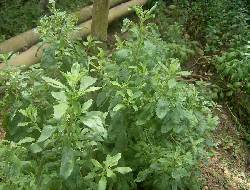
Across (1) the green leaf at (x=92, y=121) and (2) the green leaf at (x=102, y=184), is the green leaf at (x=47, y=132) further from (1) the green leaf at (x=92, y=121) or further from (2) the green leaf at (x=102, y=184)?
(2) the green leaf at (x=102, y=184)

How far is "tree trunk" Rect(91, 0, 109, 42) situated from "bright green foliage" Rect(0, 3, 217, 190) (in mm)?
1687

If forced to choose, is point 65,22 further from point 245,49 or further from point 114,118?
point 245,49

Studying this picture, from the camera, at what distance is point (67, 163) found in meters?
2.92

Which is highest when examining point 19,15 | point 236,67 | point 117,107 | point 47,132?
point 47,132

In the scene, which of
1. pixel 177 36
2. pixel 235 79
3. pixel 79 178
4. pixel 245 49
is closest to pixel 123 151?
pixel 79 178

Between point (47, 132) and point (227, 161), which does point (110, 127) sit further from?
point (227, 161)

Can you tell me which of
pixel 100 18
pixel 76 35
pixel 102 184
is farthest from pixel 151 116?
pixel 76 35

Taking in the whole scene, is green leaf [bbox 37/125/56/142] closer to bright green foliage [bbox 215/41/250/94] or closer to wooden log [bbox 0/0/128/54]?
wooden log [bbox 0/0/128/54]

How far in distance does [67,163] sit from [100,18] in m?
3.26

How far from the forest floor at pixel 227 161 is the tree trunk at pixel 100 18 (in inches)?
73.4

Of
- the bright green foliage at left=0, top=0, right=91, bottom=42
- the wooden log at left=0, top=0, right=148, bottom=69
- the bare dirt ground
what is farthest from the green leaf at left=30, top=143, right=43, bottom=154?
the bright green foliage at left=0, top=0, right=91, bottom=42

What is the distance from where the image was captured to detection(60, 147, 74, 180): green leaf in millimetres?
2893

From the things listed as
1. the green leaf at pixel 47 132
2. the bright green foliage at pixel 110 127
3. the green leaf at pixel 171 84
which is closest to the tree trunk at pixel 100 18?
the bright green foliage at pixel 110 127

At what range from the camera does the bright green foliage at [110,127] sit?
3.08 meters
